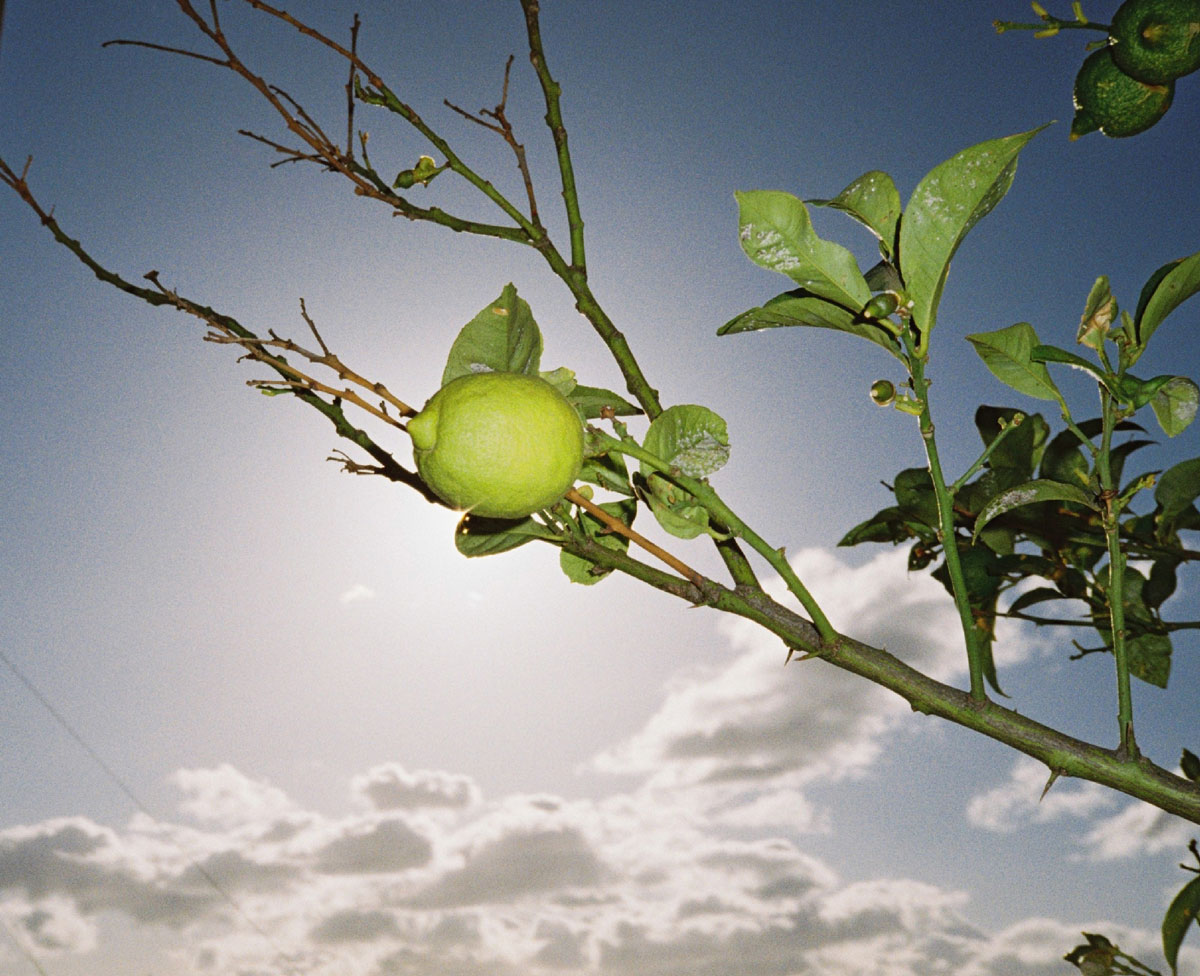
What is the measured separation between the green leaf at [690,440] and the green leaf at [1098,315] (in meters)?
0.45

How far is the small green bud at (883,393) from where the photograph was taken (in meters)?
0.75

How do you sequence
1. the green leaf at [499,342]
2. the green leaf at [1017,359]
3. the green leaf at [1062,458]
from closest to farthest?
the green leaf at [499,342] → the green leaf at [1017,359] → the green leaf at [1062,458]

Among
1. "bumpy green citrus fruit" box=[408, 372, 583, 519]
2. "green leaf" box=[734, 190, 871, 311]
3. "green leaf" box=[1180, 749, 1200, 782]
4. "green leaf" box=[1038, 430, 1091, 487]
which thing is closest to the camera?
"bumpy green citrus fruit" box=[408, 372, 583, 519]

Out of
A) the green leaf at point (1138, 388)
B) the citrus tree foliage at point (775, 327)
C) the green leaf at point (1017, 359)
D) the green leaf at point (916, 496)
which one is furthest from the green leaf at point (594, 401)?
the green leaf at point (916, 496)

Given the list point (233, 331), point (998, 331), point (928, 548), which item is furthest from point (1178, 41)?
point (233, 331)

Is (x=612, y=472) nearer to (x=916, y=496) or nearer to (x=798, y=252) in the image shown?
(x=798, y=252)

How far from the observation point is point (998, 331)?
845mm

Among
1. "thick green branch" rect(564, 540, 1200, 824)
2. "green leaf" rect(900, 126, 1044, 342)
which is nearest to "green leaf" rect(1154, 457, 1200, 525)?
"thick green branch" rect(564, 540, 1200, 824)

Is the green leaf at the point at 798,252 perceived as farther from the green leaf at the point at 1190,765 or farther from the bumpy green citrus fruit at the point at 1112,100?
the green leaf at the point at 1190,765

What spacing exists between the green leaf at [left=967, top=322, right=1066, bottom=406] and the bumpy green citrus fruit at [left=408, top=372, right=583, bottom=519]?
506 mm

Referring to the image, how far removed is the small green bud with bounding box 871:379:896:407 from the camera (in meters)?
0.75

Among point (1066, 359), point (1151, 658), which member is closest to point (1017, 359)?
point (1066, 359)

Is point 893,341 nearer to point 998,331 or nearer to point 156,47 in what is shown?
point 998,331

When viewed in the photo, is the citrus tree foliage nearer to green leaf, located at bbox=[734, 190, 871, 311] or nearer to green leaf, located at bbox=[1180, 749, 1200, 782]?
green leaf, located at bbox=[734, 190, 871, 311]
